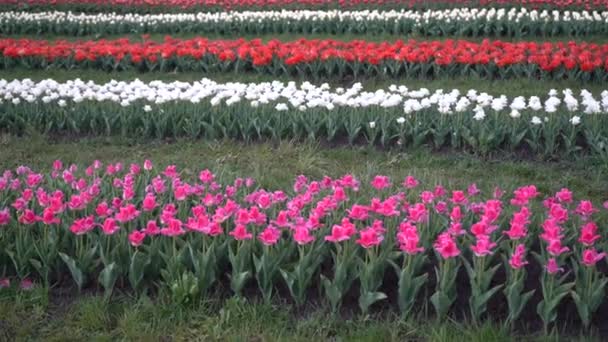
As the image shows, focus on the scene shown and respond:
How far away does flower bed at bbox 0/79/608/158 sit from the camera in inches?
253

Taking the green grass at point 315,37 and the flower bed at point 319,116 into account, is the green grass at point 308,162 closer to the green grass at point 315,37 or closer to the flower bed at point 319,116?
the flower bed at point 319,116

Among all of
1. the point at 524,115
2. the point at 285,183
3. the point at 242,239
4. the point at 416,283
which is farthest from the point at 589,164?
the point at 242,239

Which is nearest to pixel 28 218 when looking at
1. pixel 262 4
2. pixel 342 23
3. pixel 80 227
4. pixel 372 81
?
pixel 80 227

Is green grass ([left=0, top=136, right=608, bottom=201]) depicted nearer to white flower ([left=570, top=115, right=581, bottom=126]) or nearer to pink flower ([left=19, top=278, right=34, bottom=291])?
white flower ([left=570, top=115, right=581, bottom=126])

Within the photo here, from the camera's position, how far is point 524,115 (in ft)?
21.7

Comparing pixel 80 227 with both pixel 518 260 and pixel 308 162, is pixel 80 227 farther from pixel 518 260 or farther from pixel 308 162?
pixel 308 162

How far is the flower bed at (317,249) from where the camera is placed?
3441 millimetres

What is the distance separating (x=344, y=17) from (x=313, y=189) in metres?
10.4

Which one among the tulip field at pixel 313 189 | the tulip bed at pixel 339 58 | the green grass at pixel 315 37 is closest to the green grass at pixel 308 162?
the tulip field at pixel 313 189

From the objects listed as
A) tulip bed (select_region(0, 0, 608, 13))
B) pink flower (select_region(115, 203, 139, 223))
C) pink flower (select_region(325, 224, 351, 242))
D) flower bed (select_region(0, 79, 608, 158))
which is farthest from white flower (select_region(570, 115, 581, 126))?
tulip bed (select_region(0, 0, 608, 13))

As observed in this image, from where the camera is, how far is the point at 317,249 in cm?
377

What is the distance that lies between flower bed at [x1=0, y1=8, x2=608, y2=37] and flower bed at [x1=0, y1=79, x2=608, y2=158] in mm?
6131

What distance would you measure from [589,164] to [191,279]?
14.0ft

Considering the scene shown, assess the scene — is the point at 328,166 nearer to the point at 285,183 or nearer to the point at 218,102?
the point at 285,183
